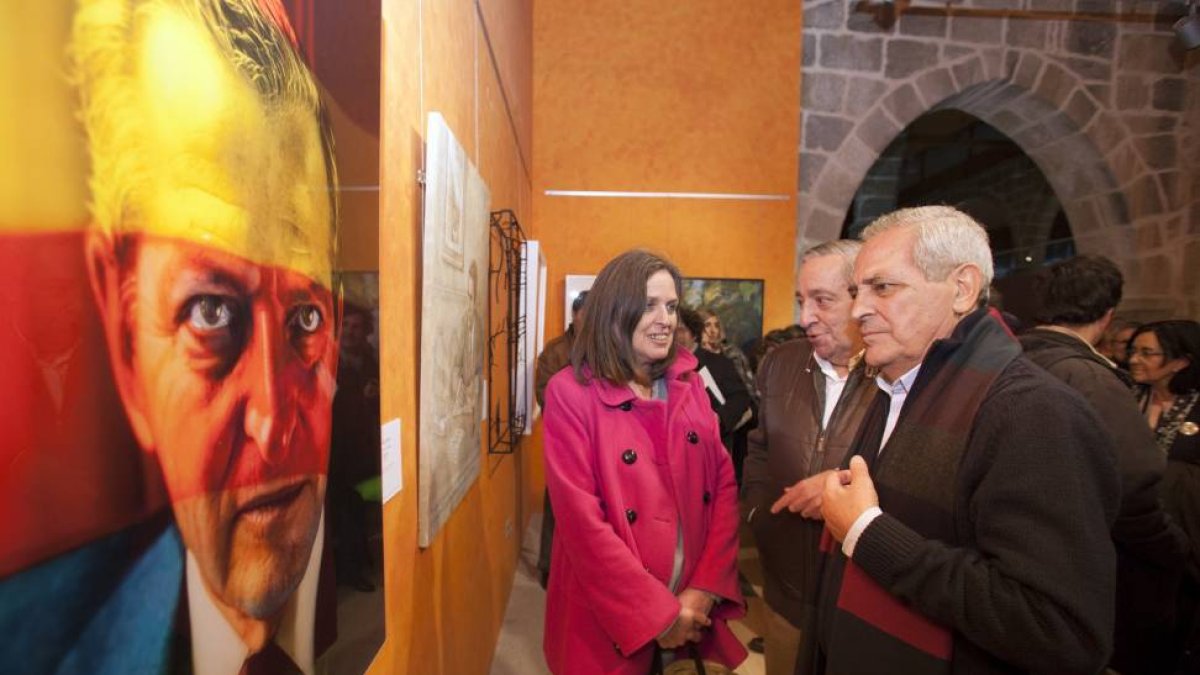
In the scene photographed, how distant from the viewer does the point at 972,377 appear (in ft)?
4.00

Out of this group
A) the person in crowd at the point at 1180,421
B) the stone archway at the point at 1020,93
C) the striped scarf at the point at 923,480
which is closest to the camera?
the striped scarf at the point at 923,480

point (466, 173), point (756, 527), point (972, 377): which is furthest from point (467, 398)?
point (972, 377)

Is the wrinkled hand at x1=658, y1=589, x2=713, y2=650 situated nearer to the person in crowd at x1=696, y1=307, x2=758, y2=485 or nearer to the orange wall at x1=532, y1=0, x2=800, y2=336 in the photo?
the person in crowd at x1=696, y1=307, x2=758, y2=485

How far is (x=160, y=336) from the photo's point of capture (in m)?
0.58

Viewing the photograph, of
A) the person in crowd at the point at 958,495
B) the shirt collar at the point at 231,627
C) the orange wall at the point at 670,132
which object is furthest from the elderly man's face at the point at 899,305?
the orange wall at the point at 670,132

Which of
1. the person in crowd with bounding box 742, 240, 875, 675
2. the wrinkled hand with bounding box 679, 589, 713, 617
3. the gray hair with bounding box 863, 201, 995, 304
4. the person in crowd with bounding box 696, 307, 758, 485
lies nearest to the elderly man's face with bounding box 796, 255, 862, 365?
the person in crowd with bounding box 742, 240, 875, 675

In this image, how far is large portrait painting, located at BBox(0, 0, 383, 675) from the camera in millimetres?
438

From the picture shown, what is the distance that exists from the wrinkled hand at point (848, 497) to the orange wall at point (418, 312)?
1034 millimetres

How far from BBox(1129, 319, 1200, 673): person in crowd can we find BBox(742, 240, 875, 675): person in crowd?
1.71 meters

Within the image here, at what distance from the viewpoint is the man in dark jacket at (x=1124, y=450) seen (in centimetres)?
188

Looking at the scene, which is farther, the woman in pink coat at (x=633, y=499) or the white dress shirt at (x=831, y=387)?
the white dress shirt at (x=831, y=387)

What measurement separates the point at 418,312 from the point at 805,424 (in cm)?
138

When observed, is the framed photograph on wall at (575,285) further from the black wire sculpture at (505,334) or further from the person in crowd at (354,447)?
the person in crowd at (354,447)

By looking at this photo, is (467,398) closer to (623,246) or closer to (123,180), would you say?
(123,180)
